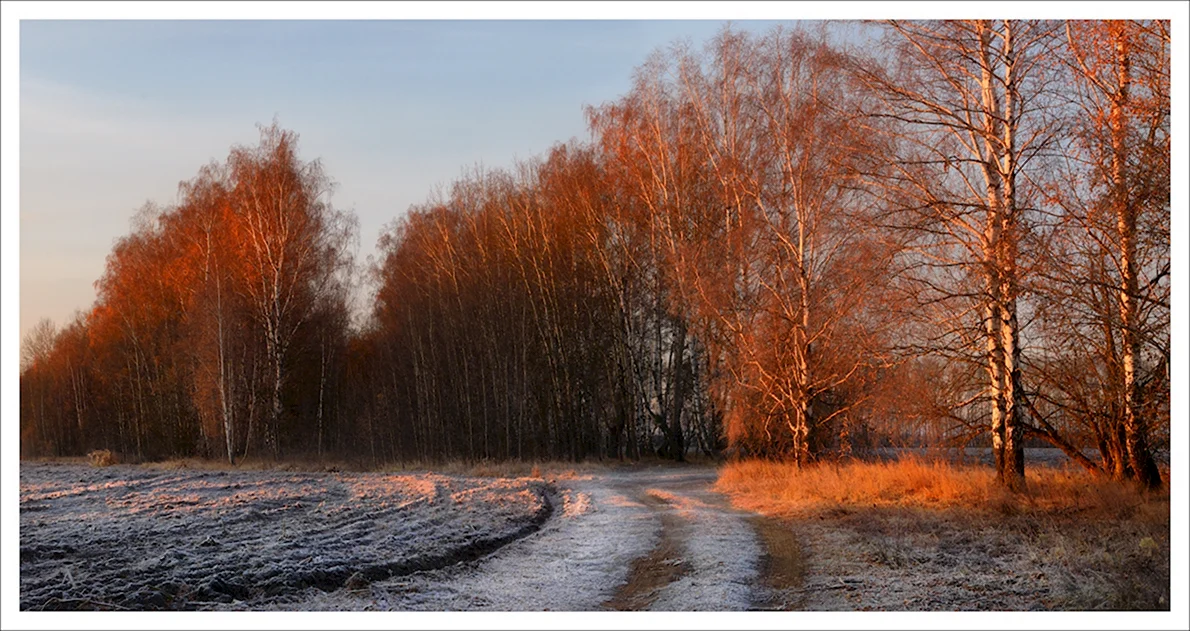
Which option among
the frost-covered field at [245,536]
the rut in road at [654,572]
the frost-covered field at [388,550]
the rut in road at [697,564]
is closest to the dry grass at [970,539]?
the rut in road at [697,564]

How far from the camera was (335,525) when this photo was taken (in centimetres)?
1220

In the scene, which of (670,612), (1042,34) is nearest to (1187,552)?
(670,612)

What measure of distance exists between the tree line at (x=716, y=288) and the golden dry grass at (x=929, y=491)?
46 centimetres

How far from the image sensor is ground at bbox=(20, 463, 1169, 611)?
764 centimetres

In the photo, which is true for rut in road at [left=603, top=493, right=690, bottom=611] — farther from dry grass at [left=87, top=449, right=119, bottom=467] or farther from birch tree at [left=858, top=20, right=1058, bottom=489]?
dry grass at [left=87, top=449, right=119, bottom=467]

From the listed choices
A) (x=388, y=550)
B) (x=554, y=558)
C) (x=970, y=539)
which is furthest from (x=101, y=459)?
(x=970, y=539)

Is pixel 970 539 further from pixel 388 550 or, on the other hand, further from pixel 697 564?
pixel 388 550

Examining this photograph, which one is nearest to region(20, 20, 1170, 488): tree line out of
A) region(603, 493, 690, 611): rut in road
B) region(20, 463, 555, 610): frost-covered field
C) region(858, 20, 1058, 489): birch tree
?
region(858, 20, 1058, 489): birch tree

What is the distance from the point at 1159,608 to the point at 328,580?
7.03 m

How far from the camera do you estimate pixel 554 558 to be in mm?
9953

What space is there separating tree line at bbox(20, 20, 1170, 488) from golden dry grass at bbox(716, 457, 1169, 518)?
46 centimetres

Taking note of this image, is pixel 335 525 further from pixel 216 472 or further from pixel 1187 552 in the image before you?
pixel 216 472

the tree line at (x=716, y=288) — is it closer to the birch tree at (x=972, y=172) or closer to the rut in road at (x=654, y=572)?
the birch tree at (x=972, y=172)

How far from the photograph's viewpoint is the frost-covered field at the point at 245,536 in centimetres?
784
